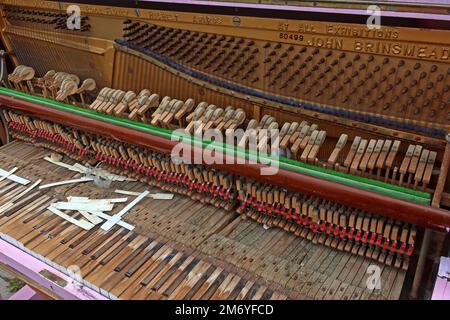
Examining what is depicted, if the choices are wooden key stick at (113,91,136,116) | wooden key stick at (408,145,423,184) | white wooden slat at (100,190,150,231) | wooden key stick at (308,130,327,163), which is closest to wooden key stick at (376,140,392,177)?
wooden key stick at (408,145,423,184)

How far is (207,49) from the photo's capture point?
256 cm

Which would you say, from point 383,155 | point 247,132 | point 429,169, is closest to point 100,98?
point 247,132

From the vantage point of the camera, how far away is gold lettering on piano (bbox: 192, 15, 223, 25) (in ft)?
7.98

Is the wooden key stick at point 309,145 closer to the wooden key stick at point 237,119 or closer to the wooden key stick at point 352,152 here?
the wooden key stick at point 352,152


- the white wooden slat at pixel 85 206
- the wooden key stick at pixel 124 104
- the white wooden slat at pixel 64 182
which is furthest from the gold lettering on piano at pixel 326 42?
the white wooden slat at pixel 64 182

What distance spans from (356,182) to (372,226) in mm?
270

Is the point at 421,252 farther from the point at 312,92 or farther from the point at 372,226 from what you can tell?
the point at 312,92

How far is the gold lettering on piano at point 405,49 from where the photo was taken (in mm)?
1878

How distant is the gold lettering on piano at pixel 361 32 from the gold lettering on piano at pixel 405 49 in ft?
0.12

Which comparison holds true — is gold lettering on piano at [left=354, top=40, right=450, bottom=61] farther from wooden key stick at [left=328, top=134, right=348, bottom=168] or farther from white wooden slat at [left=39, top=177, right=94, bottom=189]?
white wooden slat at [left=39, top=177, right=94, bottom=189]

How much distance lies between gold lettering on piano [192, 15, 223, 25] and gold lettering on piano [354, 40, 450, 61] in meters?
0.82
